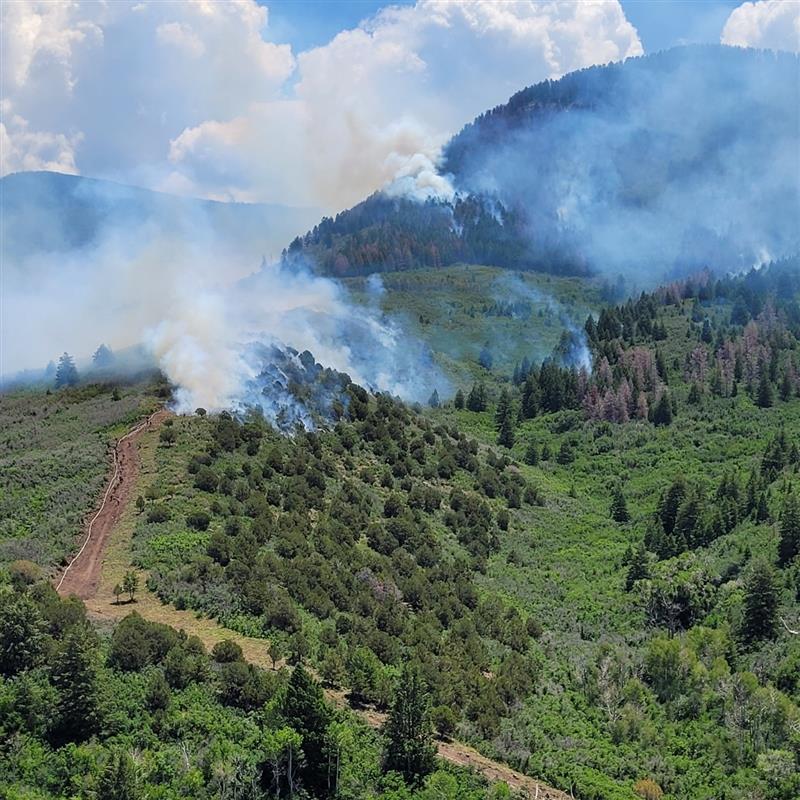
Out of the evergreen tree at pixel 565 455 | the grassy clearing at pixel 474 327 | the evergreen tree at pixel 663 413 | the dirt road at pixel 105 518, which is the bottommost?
the evergreen tree at pixel 565 455

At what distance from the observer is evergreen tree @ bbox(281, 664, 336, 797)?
3753 centimetres

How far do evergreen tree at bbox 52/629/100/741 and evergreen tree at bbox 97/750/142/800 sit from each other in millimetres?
4814

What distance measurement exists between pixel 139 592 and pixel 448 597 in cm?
2320

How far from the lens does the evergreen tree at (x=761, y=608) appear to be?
60.2 metres

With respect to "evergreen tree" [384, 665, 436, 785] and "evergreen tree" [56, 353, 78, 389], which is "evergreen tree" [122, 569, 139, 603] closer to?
"evergreen tree" [384, 665, 436, 785]

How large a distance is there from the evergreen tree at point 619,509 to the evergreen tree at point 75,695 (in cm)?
7123

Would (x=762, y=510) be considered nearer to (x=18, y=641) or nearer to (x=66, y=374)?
(x=18, y=641)

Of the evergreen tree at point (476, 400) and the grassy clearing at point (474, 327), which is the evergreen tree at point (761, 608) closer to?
the evergreen tree at point (476, 400)

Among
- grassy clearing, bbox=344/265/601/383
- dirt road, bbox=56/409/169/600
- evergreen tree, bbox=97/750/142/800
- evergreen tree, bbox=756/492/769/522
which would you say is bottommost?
evergreen tree, bbox=756/492/769/522

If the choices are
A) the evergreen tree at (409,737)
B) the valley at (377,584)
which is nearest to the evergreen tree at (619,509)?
the valley at (377,584)

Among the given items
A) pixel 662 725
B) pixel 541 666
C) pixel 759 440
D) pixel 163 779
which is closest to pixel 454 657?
pixel 541 666

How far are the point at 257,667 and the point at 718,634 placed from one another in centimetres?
3298

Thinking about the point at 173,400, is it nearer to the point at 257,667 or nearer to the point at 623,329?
the point at 257,667

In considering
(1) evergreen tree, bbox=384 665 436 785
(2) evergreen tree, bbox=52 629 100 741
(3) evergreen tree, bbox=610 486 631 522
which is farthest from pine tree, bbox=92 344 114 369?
(1) evergreen tree, bbox=384 665 436 785
